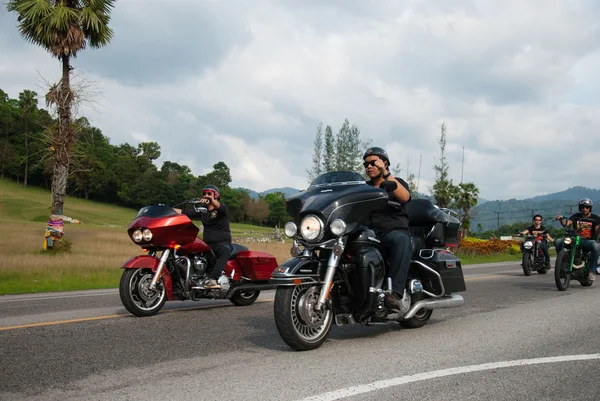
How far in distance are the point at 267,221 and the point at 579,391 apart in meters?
115

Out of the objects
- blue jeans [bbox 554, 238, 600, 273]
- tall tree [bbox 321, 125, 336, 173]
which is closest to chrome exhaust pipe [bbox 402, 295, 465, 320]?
blue jeans [bbox 554, 238, 600, 273]

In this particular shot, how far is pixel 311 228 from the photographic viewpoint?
519 centimetres

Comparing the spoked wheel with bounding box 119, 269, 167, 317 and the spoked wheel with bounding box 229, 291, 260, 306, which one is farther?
the spoked wheel with bounding box 229, 291, 260, 306

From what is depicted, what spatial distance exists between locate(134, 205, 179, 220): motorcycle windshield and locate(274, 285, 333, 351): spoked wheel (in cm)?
316

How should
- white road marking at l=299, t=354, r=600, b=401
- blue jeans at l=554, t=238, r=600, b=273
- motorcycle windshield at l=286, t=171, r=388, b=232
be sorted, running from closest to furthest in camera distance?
white road marking at l=299, t=354, r=600, b=401, motorcycle windshield at l=286, t=171, r=388, b=232, blue jeans at l=554, t=238, r=600, b=273

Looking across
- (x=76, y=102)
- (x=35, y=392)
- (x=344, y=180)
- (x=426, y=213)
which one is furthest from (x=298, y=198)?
(x=76, y=102)

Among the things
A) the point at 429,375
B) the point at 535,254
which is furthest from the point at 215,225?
the point at 535,254

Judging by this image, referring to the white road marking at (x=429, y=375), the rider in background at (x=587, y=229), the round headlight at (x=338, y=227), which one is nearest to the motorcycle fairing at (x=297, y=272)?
the round headlight at (x=338, y=227)

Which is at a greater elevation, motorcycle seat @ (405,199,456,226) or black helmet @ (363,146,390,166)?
black helmet @ (363,146,390,166)

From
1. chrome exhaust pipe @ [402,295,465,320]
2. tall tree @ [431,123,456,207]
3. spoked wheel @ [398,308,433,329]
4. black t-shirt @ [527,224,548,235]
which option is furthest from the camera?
tall tree @ [431,123,456,207]

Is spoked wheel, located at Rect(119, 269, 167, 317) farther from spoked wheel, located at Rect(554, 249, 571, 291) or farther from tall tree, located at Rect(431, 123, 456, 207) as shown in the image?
tall tree, located at Rect(431, 123, 456, 207)

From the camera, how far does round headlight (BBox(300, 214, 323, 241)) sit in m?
5.15

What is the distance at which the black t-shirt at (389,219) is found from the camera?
20.0 feet

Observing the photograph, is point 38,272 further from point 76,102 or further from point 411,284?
point 411,284
